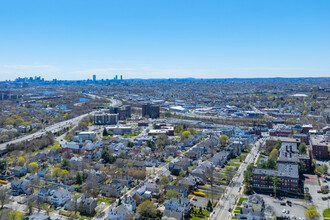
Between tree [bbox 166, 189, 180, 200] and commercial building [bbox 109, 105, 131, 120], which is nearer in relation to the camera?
tree [bbox 166, 189, 180, 200]

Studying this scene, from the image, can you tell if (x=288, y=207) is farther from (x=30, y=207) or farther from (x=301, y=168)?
(x=30, y=207)

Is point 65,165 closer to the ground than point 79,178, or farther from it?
farther from it

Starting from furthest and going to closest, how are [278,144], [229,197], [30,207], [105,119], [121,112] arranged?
[121,112]
[105,119]
[278,144]
[229,197]
[30,207]

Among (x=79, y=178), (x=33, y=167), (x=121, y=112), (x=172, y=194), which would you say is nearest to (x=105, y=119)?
(x=121, y=112)

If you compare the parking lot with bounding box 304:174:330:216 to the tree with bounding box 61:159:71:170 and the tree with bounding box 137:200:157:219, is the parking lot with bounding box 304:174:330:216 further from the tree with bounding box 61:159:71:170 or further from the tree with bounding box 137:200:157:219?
the tree with bounding box 61:159:71:170

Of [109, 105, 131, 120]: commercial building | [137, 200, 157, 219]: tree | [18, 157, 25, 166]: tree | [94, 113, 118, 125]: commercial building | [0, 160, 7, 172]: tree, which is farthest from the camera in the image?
[109, 105, 131, 120]: commercial building

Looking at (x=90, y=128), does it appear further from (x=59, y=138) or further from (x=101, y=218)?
(x=101, y=218)

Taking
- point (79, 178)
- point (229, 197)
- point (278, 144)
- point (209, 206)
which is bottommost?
point (229, 197)

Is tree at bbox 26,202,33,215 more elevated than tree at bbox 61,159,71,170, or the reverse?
tree at bbox 61,159,71,170

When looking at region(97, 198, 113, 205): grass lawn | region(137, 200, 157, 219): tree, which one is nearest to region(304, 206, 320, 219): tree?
region(137, 200, 157, 219): tree
